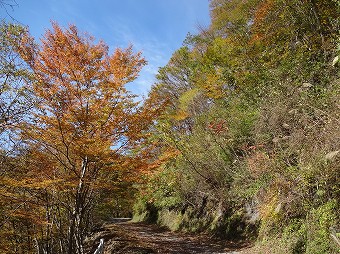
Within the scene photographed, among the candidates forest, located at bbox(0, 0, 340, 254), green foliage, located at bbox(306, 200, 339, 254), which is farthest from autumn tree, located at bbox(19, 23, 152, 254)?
green foliage, located at bbox(306, 200, 339, 254)

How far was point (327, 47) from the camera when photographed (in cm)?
1197

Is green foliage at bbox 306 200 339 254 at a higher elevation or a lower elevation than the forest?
lower

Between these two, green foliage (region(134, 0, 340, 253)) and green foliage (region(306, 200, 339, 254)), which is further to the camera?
green foliage (region(134, 0, 340, 253))

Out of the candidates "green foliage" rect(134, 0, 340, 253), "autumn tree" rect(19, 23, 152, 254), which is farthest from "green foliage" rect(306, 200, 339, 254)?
"autumn tree" rect(19, 23, 152, 254)

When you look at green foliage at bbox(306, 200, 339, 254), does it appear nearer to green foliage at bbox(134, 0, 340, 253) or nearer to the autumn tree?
green foliage at bbox(134, 0, 340, 253)

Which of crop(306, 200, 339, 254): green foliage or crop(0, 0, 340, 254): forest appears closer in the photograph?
crop(306, 200, 339, 254): green foliage

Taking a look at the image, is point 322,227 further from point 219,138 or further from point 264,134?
point 219,138

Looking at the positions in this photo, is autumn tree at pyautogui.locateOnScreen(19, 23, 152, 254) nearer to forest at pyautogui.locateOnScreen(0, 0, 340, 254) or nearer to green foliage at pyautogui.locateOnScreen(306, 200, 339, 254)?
forest at pyautogui.locateOnScreen(0, 0, 340, 254)

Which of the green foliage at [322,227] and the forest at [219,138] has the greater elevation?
the forest at [219,138]

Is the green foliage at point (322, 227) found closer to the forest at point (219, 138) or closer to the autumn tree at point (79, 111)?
the forest at point (219, 138)

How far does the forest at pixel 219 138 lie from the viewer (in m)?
6.68

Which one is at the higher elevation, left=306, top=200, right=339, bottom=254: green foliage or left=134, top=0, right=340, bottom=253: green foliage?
left=134, top=0, right=340, bottom=253: green foliage

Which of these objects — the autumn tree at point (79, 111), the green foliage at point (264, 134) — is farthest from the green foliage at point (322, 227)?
the autumn tree at point (79, 111)

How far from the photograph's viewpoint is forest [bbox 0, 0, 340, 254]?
6684 millimetres
